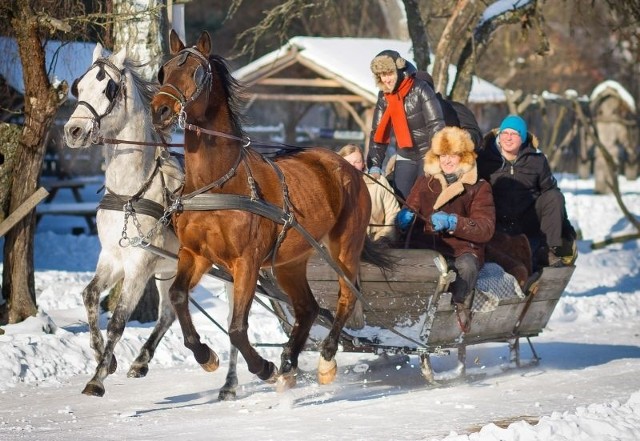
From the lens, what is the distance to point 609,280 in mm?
16797

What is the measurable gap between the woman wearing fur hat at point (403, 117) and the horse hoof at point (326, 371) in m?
1.88

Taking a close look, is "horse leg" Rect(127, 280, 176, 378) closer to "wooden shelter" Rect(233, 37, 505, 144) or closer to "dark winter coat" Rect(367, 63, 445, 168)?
"dark winter coat" Rect(367, 63, 445, 168)

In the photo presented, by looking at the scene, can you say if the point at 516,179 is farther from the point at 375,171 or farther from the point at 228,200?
the point at 228,200

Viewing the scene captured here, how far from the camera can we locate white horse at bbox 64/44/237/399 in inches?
314

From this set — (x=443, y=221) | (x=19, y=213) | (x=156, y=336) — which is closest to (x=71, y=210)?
(x=19, y=213)

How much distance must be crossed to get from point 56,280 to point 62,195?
12.3 m

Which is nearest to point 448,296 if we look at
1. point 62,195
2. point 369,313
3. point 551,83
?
point 369,313

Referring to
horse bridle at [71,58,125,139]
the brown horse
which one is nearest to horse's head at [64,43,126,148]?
horse bridle at [71,58,125,139]

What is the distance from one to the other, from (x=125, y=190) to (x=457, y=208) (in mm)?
2548

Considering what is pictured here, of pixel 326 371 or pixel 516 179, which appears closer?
pixel 326 371

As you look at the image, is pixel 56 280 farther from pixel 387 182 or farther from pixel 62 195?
pixel 62 195

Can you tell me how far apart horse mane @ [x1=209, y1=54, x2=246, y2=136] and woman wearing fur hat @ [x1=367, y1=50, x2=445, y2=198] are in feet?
6.32

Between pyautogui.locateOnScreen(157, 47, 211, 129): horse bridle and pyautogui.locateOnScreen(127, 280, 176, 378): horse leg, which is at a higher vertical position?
pyautogui.locateOnScreen(157, 47, 211, 129): horse bridle

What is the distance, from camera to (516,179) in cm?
990
